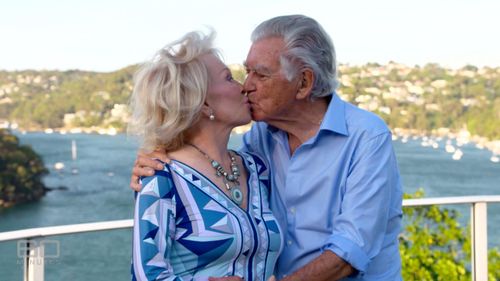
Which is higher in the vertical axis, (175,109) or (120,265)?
(175,109)

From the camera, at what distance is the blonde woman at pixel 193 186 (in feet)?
5.31

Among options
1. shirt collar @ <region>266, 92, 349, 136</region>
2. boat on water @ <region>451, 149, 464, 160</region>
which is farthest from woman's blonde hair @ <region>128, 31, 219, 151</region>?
boat on water @ <region>451, 149, 464, 160</region>

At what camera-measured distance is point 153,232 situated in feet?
5.25

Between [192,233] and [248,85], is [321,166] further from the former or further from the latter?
[192,233]

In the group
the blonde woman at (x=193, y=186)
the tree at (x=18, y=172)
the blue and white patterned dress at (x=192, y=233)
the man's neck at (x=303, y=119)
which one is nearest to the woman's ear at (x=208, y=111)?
the blonde woman at (x=193, y=186)

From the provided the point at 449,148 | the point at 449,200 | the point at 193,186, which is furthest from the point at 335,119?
the point at 449,148

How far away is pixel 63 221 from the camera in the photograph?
3762 cm

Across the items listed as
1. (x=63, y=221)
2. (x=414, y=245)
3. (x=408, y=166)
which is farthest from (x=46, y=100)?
(x=414, y=245)

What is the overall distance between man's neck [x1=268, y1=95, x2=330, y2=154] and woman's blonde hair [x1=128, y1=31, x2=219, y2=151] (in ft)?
1.05

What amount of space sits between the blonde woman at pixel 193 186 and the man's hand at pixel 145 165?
15 mm

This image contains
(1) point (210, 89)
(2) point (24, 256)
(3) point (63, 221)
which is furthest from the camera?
(3) point (63, 221)

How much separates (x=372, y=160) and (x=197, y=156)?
0.43 metres

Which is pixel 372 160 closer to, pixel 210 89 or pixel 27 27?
pixel 210 89

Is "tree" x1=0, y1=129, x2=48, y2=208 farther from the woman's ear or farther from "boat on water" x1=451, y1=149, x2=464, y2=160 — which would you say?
the woman's ear
